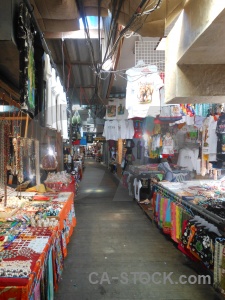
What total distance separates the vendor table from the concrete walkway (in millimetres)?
732

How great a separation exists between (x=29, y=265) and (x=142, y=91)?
4660 millimetres

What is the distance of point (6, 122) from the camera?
380 cm

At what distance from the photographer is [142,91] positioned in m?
5.81

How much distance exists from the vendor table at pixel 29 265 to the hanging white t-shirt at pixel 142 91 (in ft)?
12.1

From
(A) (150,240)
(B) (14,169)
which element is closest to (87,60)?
(B) (14,169)

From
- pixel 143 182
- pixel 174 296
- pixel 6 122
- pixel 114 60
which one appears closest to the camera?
pixel 174 296

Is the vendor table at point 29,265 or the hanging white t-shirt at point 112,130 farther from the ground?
the hanging white t-shirt at point 112,130

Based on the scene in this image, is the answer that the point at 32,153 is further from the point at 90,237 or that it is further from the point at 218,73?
the point at 218,73

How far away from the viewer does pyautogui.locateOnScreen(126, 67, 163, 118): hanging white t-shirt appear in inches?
222

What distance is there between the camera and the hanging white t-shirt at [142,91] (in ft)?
Result: 18.5

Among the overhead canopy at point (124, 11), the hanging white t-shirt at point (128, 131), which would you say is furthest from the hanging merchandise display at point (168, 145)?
the overhead canopy at point (124, 11)

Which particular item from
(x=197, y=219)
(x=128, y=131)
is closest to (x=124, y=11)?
(x=197, y=219)

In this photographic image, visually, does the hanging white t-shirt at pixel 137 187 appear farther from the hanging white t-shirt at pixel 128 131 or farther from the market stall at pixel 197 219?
the market stall at pixel 197 219

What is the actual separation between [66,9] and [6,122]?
1.97m
